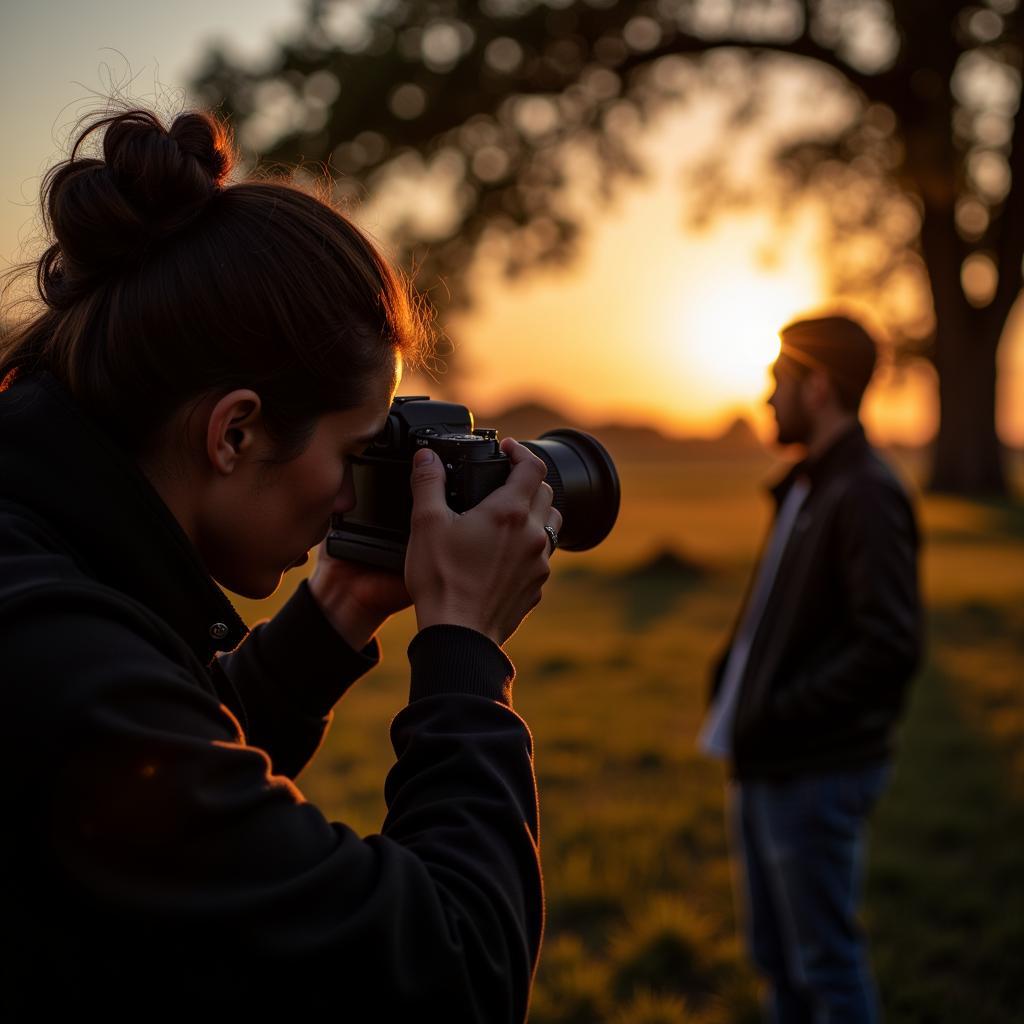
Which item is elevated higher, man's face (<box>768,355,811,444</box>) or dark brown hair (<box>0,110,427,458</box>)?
dark brown hair (<box>0,110,427,458</box>)

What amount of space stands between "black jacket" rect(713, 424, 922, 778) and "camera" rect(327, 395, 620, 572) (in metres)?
1.28

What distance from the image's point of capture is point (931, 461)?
64.0 feet

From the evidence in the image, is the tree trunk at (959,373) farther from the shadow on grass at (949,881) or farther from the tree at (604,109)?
the shadow on grass at (949,881)

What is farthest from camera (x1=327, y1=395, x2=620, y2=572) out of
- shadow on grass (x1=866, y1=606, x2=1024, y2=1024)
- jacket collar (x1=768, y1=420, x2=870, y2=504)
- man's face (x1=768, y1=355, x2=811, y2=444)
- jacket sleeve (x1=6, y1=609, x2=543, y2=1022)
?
shadow on grass (x1=866, y1=606, x2=1024, y2=1024)

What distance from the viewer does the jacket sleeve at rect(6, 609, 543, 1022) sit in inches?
35.2

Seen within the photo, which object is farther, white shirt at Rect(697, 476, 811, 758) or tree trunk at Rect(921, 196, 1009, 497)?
tree trunk at Rect(921, 196, 1009, 497)

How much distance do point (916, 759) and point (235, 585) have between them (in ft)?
16.1

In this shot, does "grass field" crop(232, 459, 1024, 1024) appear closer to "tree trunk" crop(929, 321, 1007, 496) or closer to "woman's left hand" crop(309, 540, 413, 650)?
"woman's left hand" crop(309, 540, 413, 650)

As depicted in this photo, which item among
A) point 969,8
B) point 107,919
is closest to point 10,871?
point 107,919

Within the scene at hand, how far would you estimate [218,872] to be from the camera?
0.93m

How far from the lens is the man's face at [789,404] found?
3262 millimetres

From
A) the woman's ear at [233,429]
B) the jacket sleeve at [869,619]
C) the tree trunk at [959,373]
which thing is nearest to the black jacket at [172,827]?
the woman's ear at [233,429]

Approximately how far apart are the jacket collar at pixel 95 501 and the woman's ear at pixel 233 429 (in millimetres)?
98

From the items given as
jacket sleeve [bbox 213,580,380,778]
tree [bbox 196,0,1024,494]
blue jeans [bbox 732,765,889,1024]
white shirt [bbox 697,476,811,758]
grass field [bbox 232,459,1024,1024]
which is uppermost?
tree [bbox 196,0,1024,494]
